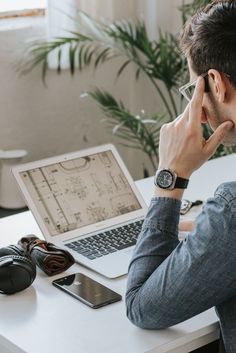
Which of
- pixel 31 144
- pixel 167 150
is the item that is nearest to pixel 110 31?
pixel 31 144

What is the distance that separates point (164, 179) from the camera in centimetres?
170

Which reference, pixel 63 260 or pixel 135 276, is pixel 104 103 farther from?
pixel 135 276

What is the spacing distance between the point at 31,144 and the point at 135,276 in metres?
2.92

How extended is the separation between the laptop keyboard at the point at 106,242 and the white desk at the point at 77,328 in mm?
151

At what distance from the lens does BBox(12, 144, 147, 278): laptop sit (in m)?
2.05

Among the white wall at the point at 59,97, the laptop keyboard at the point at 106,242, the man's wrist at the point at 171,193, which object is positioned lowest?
the white wall at the point at 59,97

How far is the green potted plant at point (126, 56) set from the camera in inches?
156

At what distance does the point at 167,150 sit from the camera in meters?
1.75

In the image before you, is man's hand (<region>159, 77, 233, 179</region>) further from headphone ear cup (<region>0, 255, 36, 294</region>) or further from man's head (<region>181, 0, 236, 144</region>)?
headphone ear cup (<region>0, 255, 36, 294</region>)

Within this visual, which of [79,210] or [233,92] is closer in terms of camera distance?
[233,92]

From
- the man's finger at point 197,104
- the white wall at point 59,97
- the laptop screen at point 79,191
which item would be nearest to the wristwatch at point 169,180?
the man's finger at point 197,104

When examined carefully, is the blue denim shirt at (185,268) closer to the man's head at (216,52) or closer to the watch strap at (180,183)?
the watch strap at (180,183)

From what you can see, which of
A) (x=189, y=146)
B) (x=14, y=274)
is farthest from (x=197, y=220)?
(x=14, y=274)

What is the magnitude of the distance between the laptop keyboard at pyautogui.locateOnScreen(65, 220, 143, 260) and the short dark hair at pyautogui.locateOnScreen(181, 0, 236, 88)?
57cm
